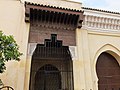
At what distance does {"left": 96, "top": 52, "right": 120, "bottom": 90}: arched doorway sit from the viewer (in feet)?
24.6

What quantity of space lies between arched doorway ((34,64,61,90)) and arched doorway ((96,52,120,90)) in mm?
1948

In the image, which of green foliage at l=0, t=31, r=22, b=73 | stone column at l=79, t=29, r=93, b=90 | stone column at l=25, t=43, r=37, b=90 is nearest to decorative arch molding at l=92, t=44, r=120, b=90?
stone column at l=79, t=29, r=93, b=90

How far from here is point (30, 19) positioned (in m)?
6.65

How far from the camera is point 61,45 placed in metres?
7.02

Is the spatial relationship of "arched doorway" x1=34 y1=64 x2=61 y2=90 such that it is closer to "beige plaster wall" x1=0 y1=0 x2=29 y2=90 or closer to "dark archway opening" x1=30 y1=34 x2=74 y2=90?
"dark archway opening" x1=30 y1=34 x2=74 y2=90

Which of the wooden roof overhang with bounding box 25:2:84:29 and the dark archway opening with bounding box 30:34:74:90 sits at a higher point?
the wooden roof overhang with bounding box 25:2:84:29

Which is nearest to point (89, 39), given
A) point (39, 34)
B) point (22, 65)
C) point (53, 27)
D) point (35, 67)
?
point (53, 27)

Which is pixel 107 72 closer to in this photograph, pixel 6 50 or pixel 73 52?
pixel 73 52

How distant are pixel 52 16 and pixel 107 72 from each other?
3.78 m

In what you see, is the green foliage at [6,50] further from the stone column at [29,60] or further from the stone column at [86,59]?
the stone column at [86,59]

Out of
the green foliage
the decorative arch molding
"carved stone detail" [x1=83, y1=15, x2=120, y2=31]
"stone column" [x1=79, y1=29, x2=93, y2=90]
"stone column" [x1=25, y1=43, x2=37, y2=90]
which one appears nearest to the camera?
the green foliage

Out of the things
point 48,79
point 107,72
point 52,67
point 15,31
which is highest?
point 15,31

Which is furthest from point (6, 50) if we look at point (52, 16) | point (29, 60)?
point (52, 16)

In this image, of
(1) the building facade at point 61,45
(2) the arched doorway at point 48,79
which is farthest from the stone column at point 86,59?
(2) the arched doorway at point 48,79
